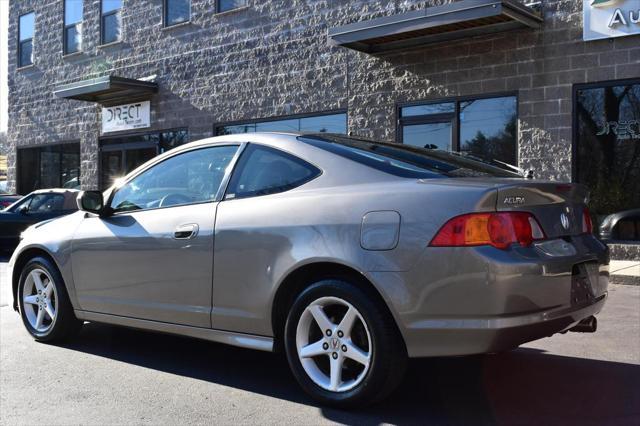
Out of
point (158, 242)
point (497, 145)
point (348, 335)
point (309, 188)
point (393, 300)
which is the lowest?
point (348, 335)

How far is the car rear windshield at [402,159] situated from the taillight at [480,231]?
41 cm

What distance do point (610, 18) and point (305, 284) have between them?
8281 millimetres

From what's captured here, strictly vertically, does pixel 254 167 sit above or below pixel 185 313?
above

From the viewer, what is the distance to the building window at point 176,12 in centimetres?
1590

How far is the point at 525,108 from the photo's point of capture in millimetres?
10719

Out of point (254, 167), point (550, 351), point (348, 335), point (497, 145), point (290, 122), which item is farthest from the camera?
point (290, 122)

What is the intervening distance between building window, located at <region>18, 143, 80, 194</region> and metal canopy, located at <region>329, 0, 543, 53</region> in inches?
424

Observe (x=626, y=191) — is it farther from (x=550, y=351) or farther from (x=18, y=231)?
(x=18, y=231)

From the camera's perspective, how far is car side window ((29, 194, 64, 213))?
12883 mm

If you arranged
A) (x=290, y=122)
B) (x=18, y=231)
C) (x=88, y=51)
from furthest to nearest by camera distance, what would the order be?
(x=88, y=51) < (x=290, y=122) < (x=18, y=231)

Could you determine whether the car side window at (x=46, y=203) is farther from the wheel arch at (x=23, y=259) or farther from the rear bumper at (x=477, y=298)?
the rear bumper at (x=477, y=298)

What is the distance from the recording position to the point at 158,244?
168 inches

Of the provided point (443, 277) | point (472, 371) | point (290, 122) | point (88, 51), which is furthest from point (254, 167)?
point (88, 51)

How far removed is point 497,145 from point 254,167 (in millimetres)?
7833
